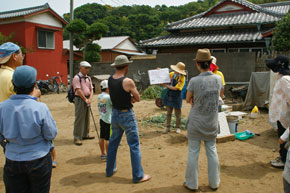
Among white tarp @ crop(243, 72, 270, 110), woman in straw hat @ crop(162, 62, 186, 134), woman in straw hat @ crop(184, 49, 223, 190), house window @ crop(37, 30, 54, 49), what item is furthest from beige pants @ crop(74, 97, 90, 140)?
house window @ crop(37, 30, 54, 49)

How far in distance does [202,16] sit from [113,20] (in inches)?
1379

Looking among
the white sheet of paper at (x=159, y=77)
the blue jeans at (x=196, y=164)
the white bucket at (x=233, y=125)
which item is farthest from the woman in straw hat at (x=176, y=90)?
the blue jeans at (x=196, y=164)

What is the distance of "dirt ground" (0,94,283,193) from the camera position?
11.0 feet

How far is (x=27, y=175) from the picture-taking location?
2.14 metres

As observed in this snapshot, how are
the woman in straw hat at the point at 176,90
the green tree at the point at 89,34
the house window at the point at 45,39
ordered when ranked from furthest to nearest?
the house window at the point at 45,39 < the green tree at the point at 89,34 < the woman in straw hat at the point at 176,90

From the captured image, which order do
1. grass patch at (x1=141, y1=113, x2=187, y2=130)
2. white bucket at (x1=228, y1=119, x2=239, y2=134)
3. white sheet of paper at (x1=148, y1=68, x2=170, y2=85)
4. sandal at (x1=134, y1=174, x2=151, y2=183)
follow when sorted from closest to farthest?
sandal at (x1=134, y1=174, x2=151, y2=183) < white bucket at (x1=228, y1=119, x2=239, y2=134) < white sheet of paper at (x1=148, y1=68, x2=170, y2=85) < grass patch at (x1=141, y1=113, x2=187, y2=130)

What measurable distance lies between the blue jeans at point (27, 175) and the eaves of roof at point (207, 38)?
474 inches

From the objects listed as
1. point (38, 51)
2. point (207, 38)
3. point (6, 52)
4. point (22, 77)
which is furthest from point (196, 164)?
point (38, 51)

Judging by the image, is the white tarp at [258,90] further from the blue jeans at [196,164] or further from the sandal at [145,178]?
the sandal at [145,178]

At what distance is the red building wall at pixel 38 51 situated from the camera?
53.1 feet

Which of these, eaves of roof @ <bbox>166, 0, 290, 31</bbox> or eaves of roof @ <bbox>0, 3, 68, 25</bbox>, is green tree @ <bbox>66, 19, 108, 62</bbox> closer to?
eaves of roof @ <bbox>0, 3, 68, 25</bbox>

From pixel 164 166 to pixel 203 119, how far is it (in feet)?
4.53

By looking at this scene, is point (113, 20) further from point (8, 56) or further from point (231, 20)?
point (8, 56)

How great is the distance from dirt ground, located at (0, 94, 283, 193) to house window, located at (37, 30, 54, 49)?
522 inches
